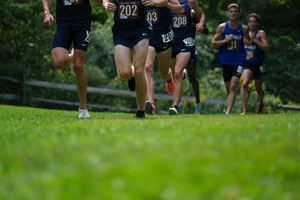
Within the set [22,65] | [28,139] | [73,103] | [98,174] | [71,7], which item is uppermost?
[71,7]

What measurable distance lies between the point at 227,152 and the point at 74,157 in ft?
3.08

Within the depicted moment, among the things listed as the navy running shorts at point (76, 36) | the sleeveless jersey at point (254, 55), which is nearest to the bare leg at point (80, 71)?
the navy running shorts at point (76, 36)

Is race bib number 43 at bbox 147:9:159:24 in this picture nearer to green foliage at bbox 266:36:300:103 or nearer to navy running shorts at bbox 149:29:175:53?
navy running shorts at bbox 149:29:175:53

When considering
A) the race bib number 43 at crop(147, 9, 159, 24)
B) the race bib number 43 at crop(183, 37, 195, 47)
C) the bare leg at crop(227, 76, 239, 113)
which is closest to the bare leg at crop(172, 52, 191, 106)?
the race bib number 43 at crop(183, 37, 195, 47)

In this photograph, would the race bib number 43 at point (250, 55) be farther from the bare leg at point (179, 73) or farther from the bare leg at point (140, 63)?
the bare leg at point (140, 63)

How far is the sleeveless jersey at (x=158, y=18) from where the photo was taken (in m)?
9.06

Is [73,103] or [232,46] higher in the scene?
[232,46]

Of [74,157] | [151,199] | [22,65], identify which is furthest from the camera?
[22,65]

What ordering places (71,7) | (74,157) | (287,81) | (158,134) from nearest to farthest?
(74,157) < (158,134) < (71,7) < (287,81)

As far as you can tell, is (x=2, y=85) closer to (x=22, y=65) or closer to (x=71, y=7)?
(x=22, y=65)

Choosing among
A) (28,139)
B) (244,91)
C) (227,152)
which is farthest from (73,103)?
(227,152)

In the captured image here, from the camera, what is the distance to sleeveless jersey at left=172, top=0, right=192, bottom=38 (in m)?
10.5

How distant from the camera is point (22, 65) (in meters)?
17.5

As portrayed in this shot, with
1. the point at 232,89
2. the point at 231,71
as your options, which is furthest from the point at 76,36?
the point at 231,71
